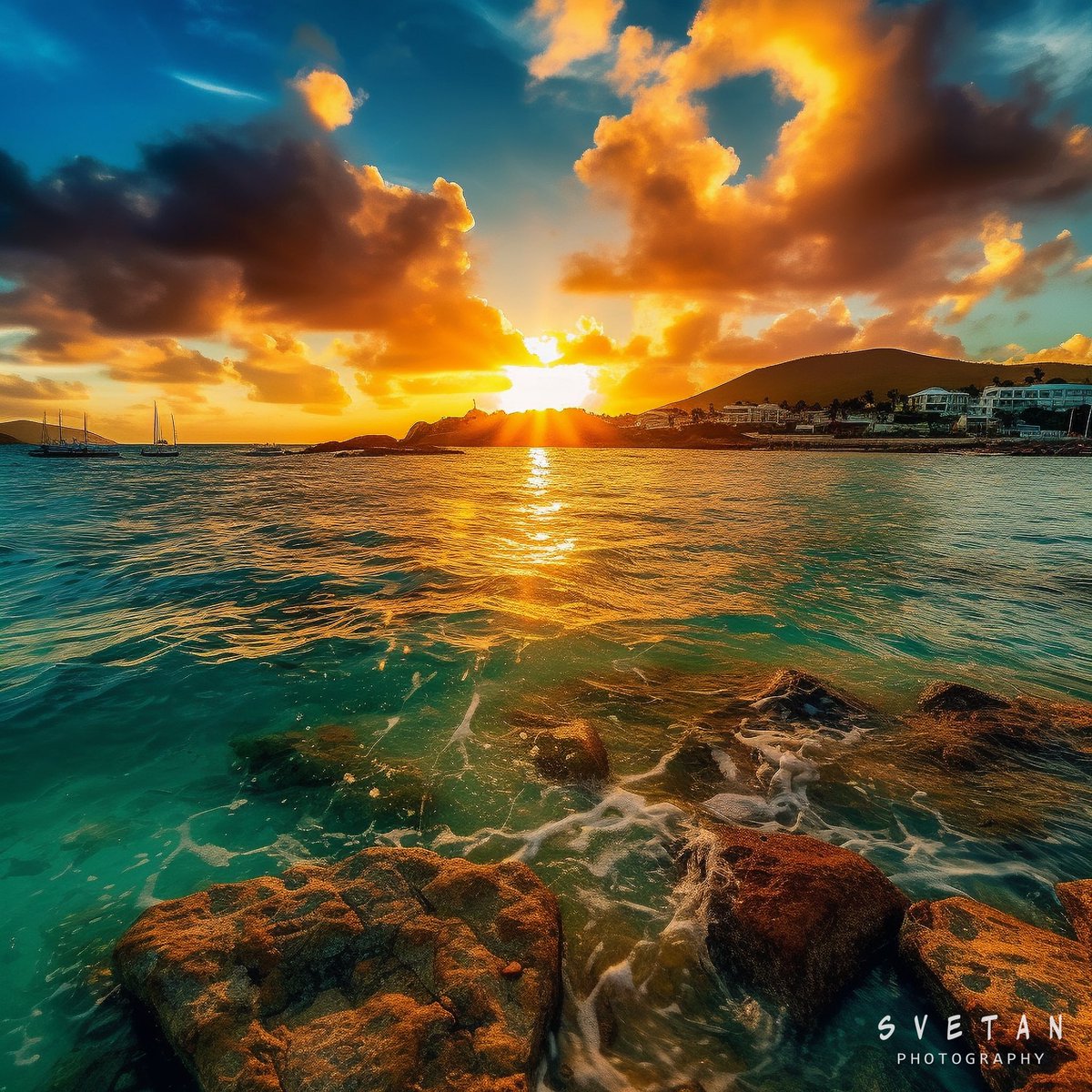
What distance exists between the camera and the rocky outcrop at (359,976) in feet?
10.4

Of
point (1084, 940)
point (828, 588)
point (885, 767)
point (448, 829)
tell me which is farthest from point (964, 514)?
point (448, 829)

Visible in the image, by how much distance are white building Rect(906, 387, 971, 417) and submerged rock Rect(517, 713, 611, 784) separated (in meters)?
197

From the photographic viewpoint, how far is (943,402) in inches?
6471

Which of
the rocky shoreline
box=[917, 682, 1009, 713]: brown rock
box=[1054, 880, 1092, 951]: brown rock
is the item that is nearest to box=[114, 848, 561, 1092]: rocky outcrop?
the rocky shoreline

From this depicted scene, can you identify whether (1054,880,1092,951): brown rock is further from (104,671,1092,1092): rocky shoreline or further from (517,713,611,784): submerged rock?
(517,713,611,784): submerged rock

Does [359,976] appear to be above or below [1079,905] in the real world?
above

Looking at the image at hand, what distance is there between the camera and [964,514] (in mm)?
31703

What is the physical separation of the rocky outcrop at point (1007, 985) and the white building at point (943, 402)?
198m

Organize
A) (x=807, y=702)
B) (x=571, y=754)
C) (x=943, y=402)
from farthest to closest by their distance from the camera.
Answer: (x=943, y=402) → (x=807, y=702) → (x=571, y=754)

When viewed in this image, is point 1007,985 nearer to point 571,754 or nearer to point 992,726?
point 571,754

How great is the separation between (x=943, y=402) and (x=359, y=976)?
21302 cm

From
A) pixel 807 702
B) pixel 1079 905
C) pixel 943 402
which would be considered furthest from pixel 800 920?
pixel 943 402

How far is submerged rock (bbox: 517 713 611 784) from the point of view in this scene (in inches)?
274

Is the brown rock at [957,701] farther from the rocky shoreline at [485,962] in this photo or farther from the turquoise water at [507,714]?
the rocky shoreline at [485,962]
